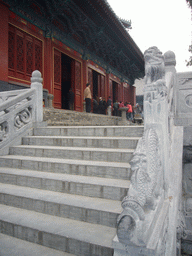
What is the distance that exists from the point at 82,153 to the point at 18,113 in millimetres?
2136

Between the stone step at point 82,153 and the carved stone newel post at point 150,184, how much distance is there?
0.82m

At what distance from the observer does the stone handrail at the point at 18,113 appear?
449cm

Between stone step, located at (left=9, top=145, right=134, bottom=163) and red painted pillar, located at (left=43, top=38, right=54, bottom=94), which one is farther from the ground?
red painted pillar, located at (left=43, top=38, right=54, bottom=94)

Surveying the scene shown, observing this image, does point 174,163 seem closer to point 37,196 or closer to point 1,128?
point 37,196

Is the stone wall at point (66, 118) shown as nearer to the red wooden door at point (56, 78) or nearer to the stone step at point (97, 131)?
the stone step at point (97, 131)

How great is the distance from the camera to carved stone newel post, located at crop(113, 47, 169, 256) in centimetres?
185

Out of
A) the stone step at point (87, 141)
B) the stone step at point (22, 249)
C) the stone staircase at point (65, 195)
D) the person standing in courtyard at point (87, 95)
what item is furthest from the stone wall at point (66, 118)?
the stone step at point (22, 249)

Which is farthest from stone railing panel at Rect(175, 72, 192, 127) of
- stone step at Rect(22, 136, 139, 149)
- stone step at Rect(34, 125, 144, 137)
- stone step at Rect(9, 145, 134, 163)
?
stone step at Rect(9, 145, 134, 163)

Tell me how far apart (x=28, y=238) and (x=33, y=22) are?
8132mm

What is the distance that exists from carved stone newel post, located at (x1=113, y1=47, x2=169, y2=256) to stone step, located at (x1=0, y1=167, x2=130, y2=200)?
53 cm

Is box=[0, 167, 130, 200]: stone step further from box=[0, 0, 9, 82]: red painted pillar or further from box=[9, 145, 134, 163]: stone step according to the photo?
box=[0, 0, 9, 82]: red painted pillar

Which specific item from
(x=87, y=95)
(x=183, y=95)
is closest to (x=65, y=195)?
(x=183, y=95)

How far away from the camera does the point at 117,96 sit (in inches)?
680

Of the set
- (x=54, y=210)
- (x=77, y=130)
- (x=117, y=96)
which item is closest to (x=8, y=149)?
(x=77, y=130)
